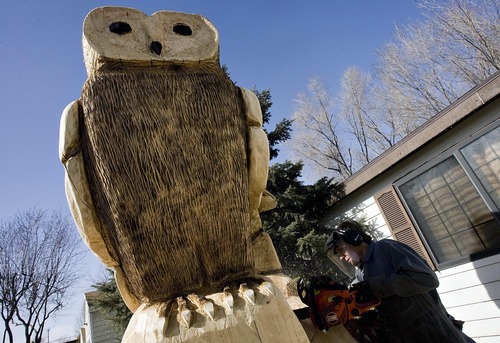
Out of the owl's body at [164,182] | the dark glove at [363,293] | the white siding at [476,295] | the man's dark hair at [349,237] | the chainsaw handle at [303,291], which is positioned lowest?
the white siding at [476,295]

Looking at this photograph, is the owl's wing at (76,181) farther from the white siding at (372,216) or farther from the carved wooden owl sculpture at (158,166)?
the white siding at (372,216)

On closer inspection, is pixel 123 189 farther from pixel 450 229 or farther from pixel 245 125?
pixel 450 229

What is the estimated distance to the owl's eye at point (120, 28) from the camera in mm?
1100

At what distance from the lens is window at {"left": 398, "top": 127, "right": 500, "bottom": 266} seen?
11.3 ft

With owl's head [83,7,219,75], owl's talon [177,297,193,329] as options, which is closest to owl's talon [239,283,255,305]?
owl's talon [177,297,193,329]

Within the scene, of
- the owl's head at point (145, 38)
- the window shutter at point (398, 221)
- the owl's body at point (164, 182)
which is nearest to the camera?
the owl's body at point (164, 182)

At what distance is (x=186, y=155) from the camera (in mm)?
924

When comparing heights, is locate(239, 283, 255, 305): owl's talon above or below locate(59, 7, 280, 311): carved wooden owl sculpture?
below

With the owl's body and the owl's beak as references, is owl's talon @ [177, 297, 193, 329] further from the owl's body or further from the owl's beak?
the owl's beak

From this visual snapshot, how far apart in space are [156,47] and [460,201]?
392cm

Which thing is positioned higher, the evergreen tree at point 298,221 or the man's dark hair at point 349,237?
the evergreen tree at point 298,221

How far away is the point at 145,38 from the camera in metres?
1.10

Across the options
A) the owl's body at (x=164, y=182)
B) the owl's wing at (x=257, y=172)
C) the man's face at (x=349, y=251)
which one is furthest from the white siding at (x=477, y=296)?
the owl's body at (x=164, y=182)

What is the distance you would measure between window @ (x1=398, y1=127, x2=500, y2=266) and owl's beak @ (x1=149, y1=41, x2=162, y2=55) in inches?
145
